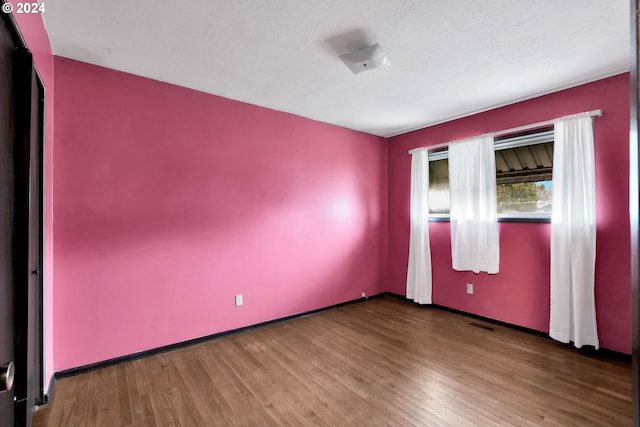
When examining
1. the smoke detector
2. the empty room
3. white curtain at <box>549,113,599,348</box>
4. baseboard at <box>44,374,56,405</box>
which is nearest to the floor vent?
the empty room

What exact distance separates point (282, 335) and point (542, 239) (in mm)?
2917

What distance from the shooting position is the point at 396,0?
1.78m

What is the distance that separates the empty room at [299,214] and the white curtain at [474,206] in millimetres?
23

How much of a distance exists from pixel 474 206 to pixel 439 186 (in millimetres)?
750

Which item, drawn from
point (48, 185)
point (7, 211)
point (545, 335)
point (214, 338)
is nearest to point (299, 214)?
point (214, 338)

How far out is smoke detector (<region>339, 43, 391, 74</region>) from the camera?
2.15 metres

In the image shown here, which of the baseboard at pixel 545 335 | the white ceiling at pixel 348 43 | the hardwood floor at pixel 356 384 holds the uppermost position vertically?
the white ceiling at pixel 348 43

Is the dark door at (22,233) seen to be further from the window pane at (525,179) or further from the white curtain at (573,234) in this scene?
the window pane at (525,179)

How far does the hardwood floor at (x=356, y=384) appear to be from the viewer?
76.5 inches

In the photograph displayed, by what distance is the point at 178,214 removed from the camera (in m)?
2.86

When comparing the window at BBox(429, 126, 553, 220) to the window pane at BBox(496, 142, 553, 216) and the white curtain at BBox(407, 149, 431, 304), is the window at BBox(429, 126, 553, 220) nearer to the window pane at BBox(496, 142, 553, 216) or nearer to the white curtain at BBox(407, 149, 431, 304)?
the window pane at BBox(496, 142, 553, 216)

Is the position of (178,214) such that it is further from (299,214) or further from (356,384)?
(356,384)

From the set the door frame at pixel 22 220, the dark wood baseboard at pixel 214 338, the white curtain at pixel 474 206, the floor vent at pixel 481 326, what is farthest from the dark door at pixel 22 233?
the white curtain at pixel 474 206

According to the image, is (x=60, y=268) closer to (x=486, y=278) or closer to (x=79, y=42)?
(x=79, y=42)
